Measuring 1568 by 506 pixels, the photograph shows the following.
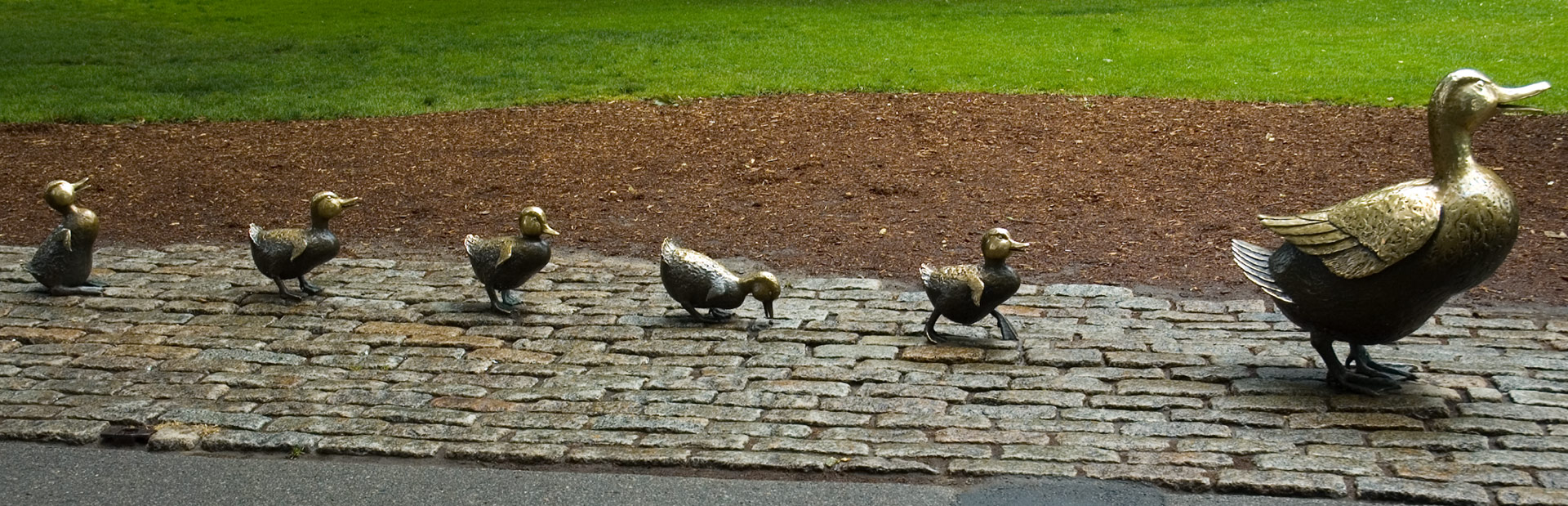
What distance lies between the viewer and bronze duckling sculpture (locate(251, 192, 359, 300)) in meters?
7.79

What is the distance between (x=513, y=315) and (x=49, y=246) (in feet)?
8.98

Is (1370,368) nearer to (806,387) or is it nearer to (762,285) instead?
(806,387)

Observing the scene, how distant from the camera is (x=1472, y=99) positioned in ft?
19.1

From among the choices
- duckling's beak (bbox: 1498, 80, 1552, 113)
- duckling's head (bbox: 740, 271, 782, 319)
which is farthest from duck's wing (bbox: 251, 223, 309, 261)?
duckling's beak (bbox: 1498, 80, 1552, 113)

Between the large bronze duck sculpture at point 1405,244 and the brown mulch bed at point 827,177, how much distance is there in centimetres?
Result: 183

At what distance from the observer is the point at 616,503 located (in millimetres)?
5371

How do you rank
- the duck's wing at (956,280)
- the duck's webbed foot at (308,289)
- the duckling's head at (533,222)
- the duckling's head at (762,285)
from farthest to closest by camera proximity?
the duck's webbed foot at (308,289) < the duckling's head at (533,222) < the duckling's head at (762,285) < the duck's wing at (956,280)

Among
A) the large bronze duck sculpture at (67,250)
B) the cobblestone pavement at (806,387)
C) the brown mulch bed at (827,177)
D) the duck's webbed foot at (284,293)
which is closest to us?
the cobblestone pavement at (806,387)

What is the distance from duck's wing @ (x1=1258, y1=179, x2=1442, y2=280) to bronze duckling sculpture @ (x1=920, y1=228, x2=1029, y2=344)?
1308 mm

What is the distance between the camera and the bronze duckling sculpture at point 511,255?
7.53m

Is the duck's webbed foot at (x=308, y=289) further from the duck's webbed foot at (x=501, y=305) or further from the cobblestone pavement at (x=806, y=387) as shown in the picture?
the duck's webbed foot at (x=501, y=305)

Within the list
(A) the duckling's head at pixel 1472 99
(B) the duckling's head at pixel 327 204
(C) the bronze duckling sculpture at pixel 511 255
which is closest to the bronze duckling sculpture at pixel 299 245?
(B) the duckling's head at pixel 327 204

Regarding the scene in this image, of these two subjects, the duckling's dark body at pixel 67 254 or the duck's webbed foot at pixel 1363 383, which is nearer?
the duck's webbed foot at pixel 1363 383

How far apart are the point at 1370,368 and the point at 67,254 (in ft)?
22.4
